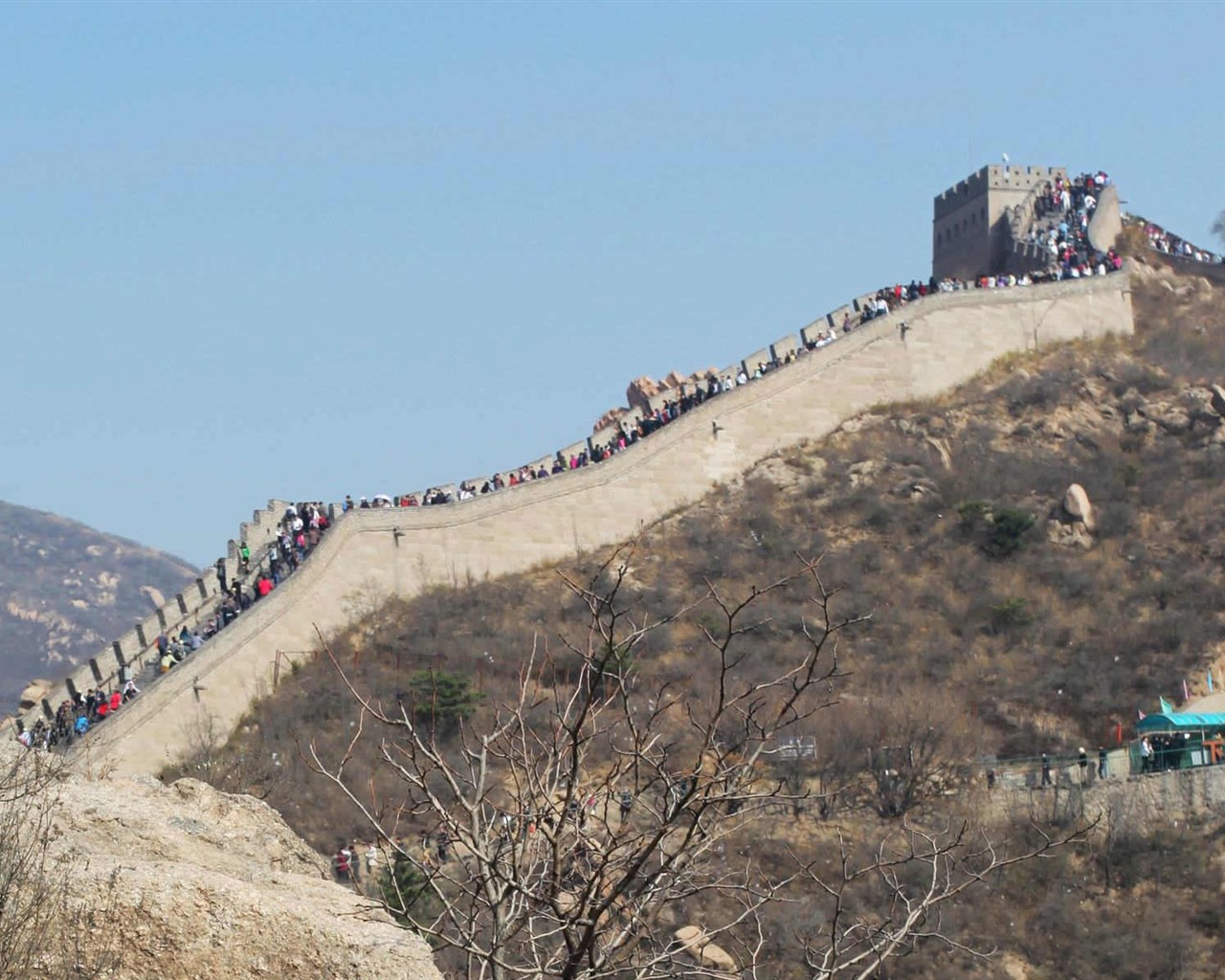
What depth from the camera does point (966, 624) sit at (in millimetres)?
38469

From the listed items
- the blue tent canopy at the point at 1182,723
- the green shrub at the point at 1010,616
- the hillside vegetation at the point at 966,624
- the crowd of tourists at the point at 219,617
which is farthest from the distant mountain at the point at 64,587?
the blue tent canopy at the point at 1182,723

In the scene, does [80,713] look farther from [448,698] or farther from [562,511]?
[562,511]

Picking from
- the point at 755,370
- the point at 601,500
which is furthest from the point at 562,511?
the point at 755,370

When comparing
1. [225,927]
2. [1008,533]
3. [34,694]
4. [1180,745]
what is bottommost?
[225,927]

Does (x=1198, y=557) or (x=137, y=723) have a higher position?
(x=1198, y=557)

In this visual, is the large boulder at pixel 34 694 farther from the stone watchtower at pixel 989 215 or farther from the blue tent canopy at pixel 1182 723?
the stone watchtower at pixel 989 215

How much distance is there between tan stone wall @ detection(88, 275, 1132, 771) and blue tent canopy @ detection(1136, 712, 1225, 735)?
1139 centimetres

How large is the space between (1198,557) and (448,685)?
15875 mm

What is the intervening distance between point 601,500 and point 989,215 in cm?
1862

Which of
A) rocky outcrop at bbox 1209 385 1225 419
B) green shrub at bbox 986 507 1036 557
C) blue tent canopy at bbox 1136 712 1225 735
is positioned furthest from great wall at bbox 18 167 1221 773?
blue tent canopy at bbox 1136 712 1225 735

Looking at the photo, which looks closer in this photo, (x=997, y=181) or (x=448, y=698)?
(x=448, y=698)

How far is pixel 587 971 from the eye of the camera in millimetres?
8102

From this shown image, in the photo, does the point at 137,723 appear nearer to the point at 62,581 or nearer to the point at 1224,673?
the point at 1224,673

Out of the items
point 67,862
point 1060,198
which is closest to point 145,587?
point 1060,198
